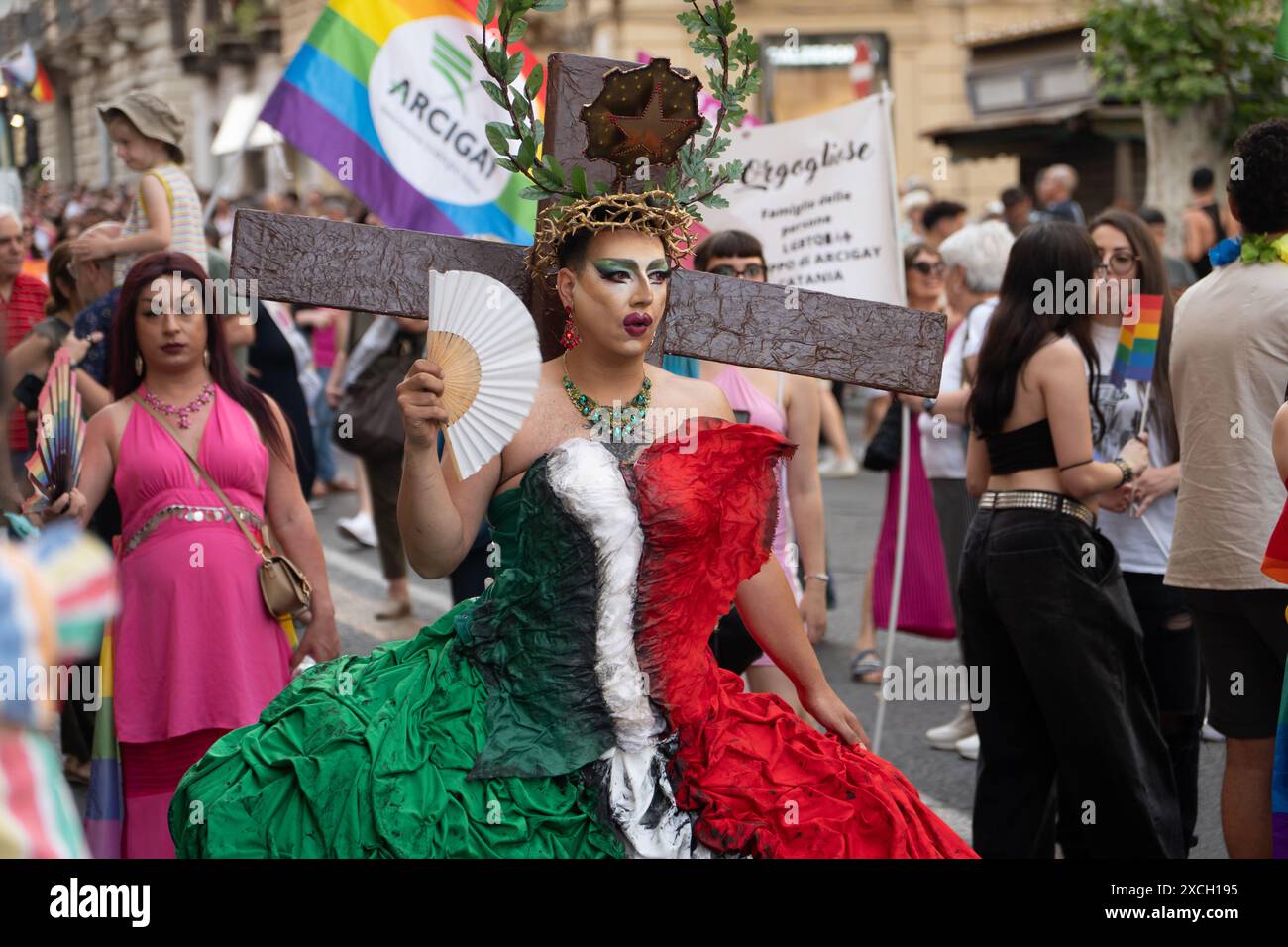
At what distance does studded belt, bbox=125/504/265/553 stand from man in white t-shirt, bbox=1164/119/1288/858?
8.43 ft

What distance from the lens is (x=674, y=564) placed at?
10.2ft

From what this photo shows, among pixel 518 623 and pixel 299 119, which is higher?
pixel 299 119

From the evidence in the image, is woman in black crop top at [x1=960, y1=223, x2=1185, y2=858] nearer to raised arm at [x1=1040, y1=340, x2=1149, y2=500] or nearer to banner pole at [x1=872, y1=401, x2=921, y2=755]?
raised arm at [x1=1040, y1=340, x2=1149, y2=500]

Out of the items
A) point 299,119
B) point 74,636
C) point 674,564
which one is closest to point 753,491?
point 674,564

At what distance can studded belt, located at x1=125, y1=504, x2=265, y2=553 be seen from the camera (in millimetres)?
4348

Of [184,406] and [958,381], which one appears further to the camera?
[958,381]

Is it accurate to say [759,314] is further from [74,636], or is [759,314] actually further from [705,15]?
[74,636]

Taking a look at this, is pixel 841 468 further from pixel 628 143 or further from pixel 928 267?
pixel 628 143

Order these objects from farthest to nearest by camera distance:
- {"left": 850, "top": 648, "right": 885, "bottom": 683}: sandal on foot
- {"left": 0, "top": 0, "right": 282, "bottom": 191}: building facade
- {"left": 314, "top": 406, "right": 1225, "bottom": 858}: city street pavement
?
{"left": 0, "top": 0, "right": 282, "bottom": 191}: building facade
{"left": 850, "top": 648, "right": 885, "bottom": 683}: sandal on foot
{"left": 314, "top": 406, "right": 1225, "bottom": 858}: city street pavement

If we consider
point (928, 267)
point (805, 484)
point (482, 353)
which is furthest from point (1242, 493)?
point (928, 267)

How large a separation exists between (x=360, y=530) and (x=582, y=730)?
785 cm

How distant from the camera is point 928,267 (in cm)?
723

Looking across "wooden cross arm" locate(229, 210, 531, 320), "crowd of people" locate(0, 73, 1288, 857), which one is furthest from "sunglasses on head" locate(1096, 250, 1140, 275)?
"wooden cross arm" locate(229, 210, 531, 320)
